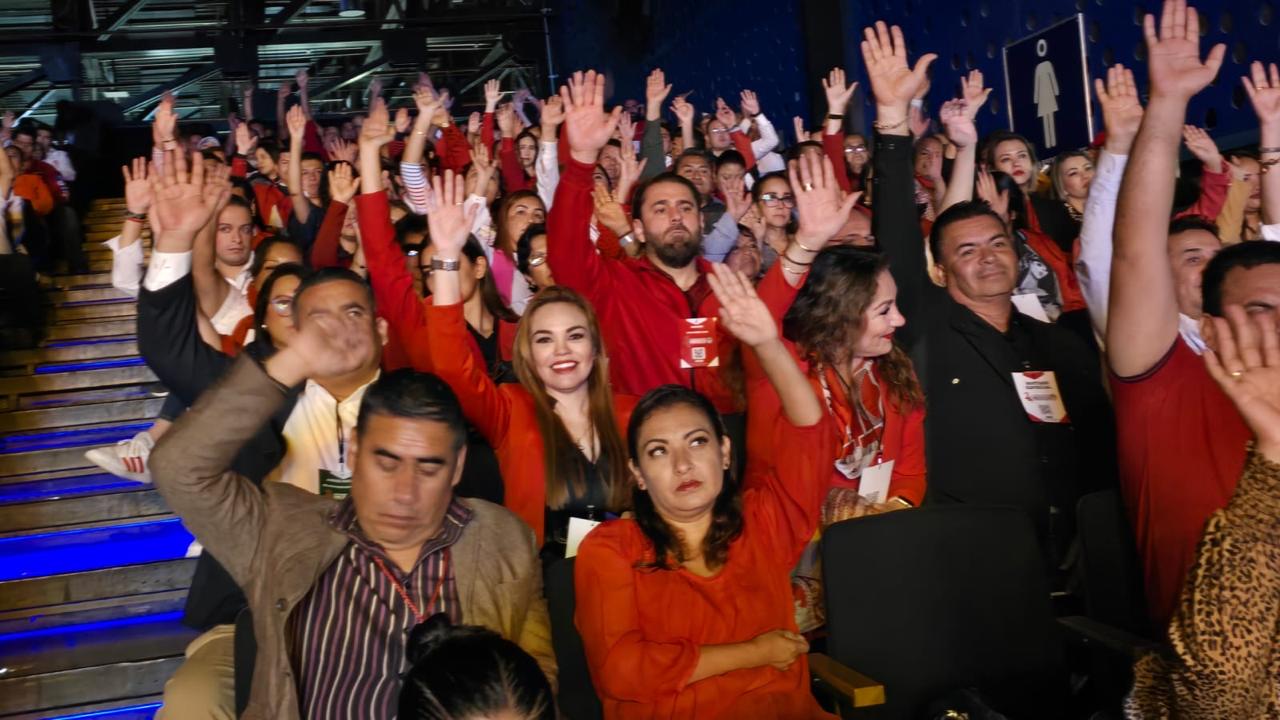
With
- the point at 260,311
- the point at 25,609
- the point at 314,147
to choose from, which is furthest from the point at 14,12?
the point at 260,311

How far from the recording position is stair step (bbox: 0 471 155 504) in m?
5.09

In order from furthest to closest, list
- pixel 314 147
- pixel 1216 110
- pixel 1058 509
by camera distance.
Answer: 1. pixel 314 147
2. pixel 1216 110
3. pixel 1058 509

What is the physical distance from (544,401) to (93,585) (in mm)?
2432

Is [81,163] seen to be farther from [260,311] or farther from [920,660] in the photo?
[920,660]

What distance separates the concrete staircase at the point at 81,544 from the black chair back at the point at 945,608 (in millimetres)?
2486

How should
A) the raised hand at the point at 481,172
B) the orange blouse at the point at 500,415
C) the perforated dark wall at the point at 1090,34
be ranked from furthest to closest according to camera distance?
the perforated dark wall at the point at 1090,34, the raised hand at the point at 481,172, the orange blouse at the point at 500,415

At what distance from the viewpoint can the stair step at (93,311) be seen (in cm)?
729

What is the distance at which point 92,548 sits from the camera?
4715 mm

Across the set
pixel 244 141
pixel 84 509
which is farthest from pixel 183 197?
pixel 244 141

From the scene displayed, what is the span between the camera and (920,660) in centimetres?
257

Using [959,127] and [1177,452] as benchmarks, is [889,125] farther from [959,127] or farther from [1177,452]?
[1177,452]

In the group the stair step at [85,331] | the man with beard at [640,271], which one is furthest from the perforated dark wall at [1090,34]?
the stair step at [85,331]

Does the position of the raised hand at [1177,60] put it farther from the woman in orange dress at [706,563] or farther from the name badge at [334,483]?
the name badge at [334,483]

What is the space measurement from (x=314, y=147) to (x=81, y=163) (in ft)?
9.37
